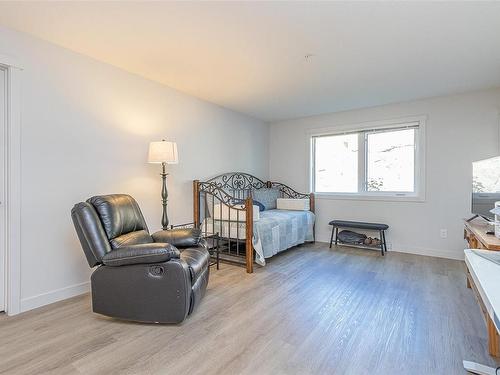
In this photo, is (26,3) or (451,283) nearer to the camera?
(26,3)

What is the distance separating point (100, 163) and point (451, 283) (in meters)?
3.81

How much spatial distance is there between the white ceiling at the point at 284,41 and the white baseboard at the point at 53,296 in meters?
2.19

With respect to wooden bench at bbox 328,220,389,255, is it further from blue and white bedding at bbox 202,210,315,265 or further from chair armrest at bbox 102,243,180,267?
chair armrest at bbox 102,243,180,267

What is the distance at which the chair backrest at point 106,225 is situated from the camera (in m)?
1.95

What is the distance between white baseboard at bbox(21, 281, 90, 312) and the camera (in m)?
2.21

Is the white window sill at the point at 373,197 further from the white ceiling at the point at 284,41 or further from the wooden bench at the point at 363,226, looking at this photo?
the white ceiling at the point at 284,41

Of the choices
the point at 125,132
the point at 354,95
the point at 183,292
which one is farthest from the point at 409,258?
the point at 125,132

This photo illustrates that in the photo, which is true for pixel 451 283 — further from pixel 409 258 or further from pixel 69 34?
pixel 69 34

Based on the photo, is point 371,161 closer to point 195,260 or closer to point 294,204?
point 294,204

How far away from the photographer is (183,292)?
1870 millimetres

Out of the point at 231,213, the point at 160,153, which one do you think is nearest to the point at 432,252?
the point at 231,213

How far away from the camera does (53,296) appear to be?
7.72ft

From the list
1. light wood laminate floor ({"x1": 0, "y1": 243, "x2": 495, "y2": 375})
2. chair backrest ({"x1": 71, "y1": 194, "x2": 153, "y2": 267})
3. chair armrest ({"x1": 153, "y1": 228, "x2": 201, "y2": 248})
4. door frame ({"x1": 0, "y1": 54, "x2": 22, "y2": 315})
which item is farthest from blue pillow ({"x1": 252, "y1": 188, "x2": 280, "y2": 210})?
door frame ({"x1": 0, "y1": 54, "x2": 22, "y2": 315})

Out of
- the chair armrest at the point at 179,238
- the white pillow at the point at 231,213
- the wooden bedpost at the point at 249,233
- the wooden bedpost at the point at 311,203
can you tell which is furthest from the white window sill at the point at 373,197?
the chair armrest at the point at 179,238
